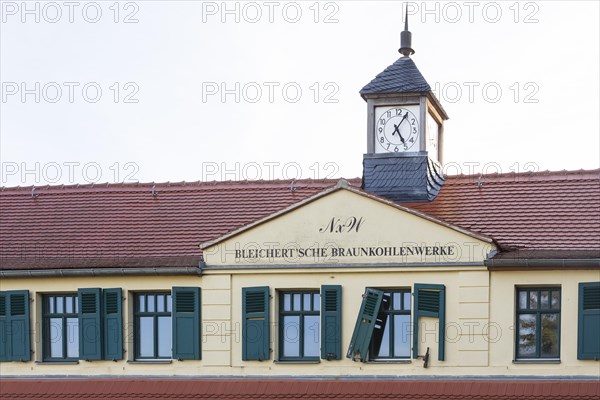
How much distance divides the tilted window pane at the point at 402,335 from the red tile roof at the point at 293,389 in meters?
0.68

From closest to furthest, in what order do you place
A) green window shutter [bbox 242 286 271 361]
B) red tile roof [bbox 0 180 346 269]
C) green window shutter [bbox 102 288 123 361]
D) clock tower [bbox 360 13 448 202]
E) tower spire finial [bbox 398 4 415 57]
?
green window shutter [bbox 242 286 271 361], green window shutter [bbox 102 288 123 361], red tile roof [bbox 0 180 346 269], clock tower [bbox 360 13 448 202], tower spire finial [bbox 398 4 415 57]

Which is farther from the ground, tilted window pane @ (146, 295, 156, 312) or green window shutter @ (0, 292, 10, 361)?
tilted window pane @ (146, 295, 156, 312)

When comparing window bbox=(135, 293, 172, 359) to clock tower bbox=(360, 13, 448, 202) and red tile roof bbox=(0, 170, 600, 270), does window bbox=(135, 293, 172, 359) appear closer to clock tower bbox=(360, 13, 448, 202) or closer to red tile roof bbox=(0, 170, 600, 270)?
red tile roof bbox=(0, 170, 600, 270)

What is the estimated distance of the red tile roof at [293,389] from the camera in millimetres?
24359

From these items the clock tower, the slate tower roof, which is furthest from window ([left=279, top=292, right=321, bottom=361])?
the slate tower roof

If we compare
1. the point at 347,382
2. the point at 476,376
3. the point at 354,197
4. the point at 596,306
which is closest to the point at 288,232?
the point at 354,197

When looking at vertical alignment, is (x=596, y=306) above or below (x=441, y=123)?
below

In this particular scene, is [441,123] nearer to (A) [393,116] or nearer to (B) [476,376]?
(A) [393,116]

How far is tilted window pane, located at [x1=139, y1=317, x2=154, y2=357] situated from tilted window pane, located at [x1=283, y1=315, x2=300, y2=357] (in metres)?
3.09

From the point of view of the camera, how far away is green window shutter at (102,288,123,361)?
88.1 ft

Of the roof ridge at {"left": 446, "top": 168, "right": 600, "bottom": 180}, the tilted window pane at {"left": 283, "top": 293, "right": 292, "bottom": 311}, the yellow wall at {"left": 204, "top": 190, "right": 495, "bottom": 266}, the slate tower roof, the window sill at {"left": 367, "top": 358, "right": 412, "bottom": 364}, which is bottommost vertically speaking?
the window sill at {"left": 367, "top": 358, "right": 412, "bottom": 364}

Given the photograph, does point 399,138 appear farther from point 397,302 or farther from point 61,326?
point 61,326

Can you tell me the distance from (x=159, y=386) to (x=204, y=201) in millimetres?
5087

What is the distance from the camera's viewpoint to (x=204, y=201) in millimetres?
29406
